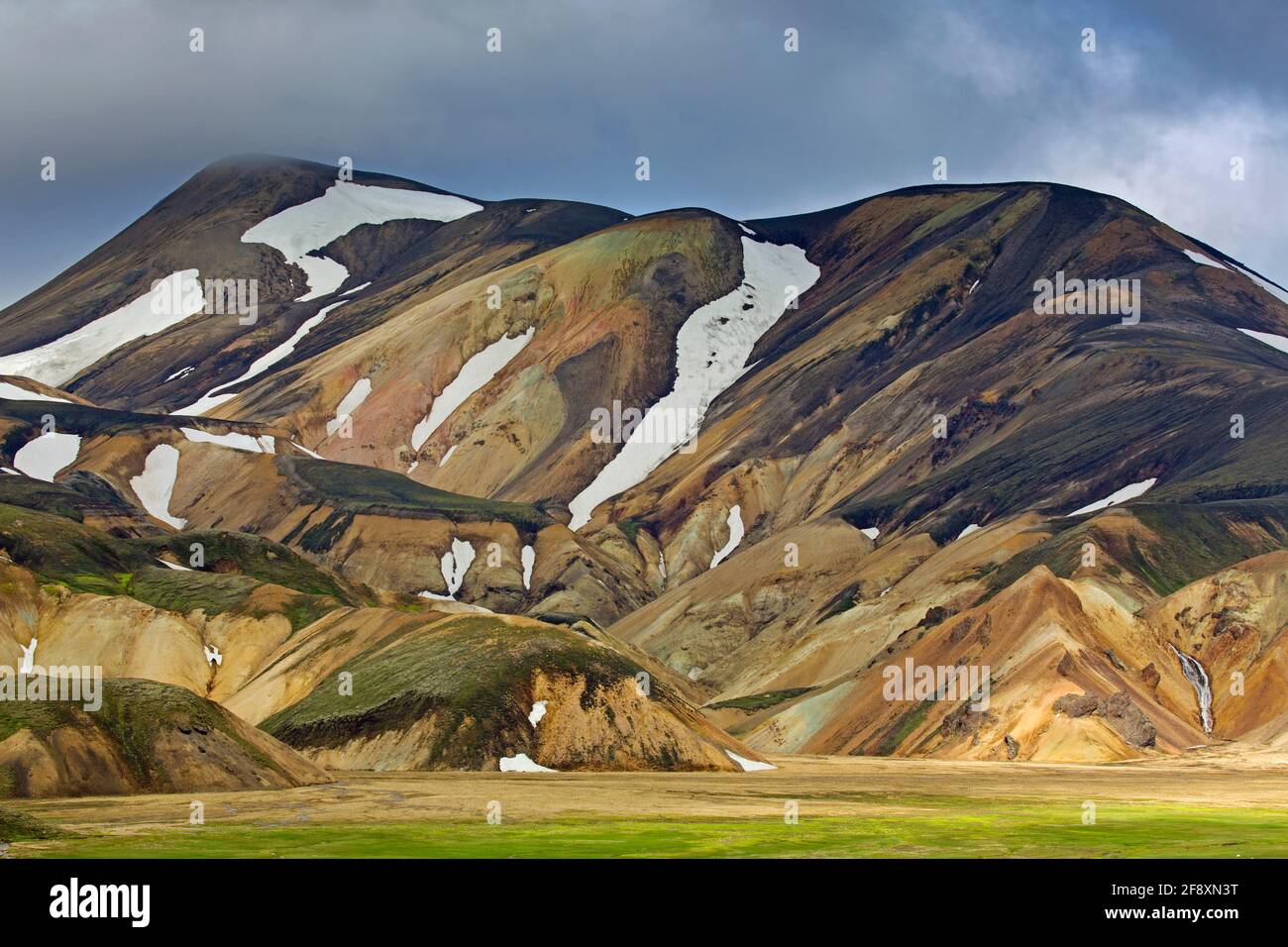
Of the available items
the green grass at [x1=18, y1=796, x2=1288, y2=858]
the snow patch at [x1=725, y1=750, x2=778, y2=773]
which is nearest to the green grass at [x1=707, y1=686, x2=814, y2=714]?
the snow patch at [x1=725, y1=750, x2=778, y2=773]

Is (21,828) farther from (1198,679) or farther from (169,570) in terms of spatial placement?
(1198,679)

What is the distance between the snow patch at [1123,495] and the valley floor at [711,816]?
70819mm

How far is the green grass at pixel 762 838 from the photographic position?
5166 centimetres

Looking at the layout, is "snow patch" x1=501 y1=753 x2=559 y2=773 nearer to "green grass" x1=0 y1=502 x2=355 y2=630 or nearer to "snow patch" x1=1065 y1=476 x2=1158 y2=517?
"green grass" x1=0 y1=502 x2=355 y2=630

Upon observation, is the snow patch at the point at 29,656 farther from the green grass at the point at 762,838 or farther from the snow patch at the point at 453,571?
the snow patch at the point at 453,571

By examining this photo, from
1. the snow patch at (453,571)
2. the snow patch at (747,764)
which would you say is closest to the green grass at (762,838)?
the snow patch at (747,764)

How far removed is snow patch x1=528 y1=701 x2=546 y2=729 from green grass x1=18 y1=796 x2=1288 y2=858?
1090 inches

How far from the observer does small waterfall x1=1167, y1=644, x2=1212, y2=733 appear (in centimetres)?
11675

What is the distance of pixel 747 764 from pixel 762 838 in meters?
42.1

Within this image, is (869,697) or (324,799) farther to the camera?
(869,697)

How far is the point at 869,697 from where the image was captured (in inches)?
4825
